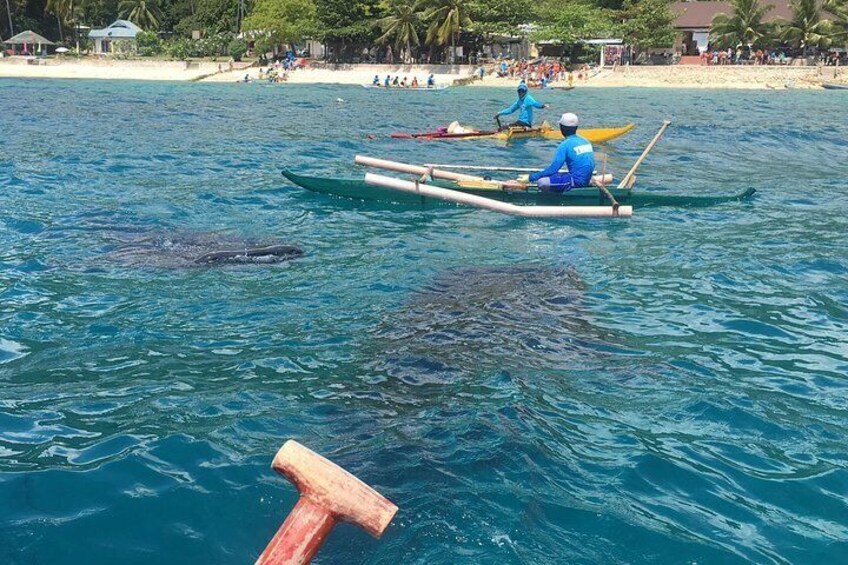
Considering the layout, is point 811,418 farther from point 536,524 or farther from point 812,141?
point 812,141

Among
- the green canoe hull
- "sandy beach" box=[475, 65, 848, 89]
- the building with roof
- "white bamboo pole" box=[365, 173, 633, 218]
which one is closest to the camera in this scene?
"white bamboo pole" box=[365, 173, 633, 218]

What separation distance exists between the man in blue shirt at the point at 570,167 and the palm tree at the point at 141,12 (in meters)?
78.1

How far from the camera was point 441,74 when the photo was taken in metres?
63.0

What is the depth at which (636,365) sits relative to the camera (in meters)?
7.98

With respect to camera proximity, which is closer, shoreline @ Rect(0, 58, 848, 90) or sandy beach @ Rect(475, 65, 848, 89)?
sandy beach @ Rect(475, 65, 848, 89)

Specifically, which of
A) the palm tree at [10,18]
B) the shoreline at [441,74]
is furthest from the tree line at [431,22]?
the shoreline at [441,74]

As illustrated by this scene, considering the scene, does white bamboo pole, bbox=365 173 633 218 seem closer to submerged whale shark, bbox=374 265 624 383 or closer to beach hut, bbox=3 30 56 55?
submerged whale shark, bbox=374 265 624 383

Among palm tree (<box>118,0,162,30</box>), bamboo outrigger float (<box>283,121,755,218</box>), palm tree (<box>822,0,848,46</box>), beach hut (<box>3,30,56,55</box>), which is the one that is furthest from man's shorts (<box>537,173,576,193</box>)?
palm tree (<box>118,0,162,30</box>)

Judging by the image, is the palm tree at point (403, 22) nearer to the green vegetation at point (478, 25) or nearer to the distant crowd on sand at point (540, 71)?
the green vegetation at point (478, 25)

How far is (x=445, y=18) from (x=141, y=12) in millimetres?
37175

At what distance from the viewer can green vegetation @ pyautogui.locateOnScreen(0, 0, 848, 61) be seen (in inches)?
2493

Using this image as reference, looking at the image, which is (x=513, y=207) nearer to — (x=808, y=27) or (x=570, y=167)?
(x=570, y=167)

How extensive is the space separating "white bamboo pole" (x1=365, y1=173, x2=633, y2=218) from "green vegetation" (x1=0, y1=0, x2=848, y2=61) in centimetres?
5005

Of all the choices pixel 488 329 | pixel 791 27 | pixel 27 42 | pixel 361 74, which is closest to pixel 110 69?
pixel 27 42
